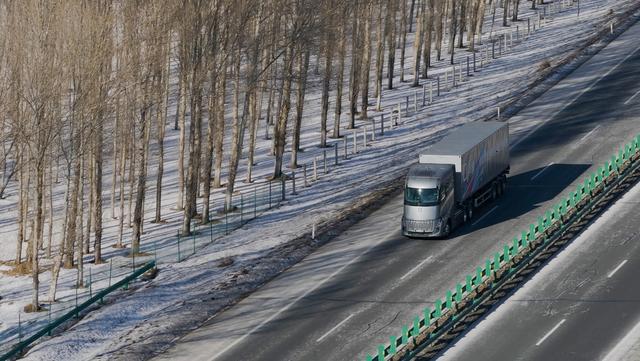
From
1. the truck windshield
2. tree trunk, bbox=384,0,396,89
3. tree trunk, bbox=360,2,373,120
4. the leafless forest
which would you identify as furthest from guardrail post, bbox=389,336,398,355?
tree trunk, bbox=384,0,396,89

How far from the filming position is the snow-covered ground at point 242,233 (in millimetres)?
43594

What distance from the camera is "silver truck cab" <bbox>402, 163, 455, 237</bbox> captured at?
160 ft

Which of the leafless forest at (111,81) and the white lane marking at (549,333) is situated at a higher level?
the leafless forest at (111,81)

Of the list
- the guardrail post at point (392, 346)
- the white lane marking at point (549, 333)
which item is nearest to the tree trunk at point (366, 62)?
the white lane marking at point (549, 333)

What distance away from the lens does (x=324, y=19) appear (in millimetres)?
61938

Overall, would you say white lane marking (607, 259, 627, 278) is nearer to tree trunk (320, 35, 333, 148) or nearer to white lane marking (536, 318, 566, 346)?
white lane marking (536, 318, 566, 346)

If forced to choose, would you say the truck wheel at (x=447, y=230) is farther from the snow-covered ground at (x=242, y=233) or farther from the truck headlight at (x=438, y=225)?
the snow-covered ground at (x=242, y=233)

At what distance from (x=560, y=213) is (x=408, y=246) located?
23.5 ft

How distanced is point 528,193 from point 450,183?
25.3 feet

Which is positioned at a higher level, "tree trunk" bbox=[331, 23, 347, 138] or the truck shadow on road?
"tree trunk" bbox=[331, 23, 347, 138]

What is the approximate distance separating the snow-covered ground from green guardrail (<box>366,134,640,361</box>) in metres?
9.39

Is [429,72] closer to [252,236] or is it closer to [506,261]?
[252,236]

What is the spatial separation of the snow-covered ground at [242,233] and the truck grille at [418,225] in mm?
4692

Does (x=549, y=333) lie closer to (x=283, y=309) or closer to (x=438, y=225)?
(x=283, y=309)
